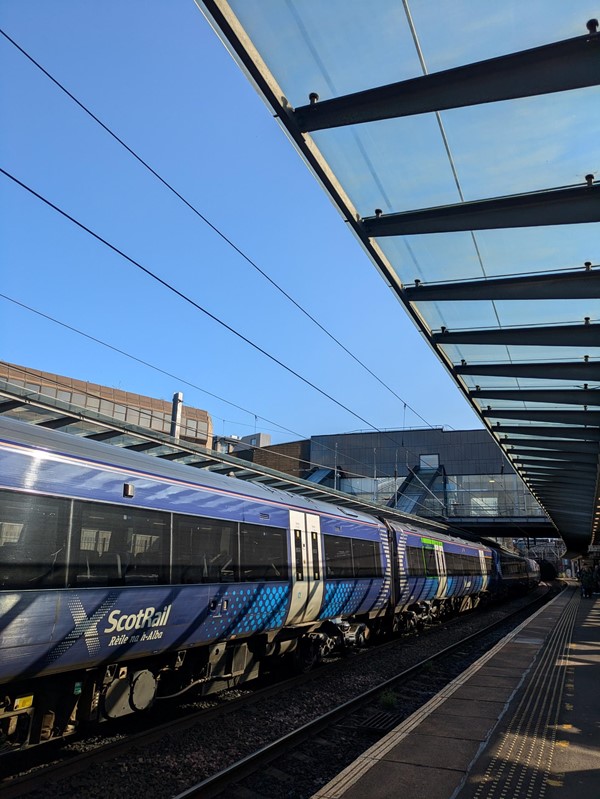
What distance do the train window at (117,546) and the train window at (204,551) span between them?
0.72ft

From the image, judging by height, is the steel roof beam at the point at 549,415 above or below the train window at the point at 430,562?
above

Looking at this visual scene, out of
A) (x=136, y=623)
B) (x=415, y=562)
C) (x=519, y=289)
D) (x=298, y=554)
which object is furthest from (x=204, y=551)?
(x=415, y=562)

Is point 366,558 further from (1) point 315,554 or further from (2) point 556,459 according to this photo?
(2) point 556,459

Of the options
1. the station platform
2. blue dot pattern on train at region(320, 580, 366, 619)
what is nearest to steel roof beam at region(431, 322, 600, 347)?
blue dot pattern on train at region(320, 580, 366, 619)

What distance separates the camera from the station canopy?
4.55 meters

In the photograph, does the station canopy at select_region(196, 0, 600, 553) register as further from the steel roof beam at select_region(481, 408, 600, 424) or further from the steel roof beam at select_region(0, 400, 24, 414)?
the steel roof beam at select_region(0, 400, 24, 414)

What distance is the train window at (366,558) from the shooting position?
11.6m

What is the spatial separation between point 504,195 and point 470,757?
5834mm

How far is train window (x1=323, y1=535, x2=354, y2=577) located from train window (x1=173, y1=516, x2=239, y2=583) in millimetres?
3024

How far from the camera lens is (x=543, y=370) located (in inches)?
457

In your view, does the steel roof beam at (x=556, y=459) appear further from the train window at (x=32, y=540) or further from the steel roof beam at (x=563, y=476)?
the train window at (x=32, y=540)

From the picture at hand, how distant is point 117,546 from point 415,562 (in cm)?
1121

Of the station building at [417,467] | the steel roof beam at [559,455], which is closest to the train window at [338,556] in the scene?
the steel roof beam at [559,455]

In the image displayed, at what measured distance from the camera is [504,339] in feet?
33.6
